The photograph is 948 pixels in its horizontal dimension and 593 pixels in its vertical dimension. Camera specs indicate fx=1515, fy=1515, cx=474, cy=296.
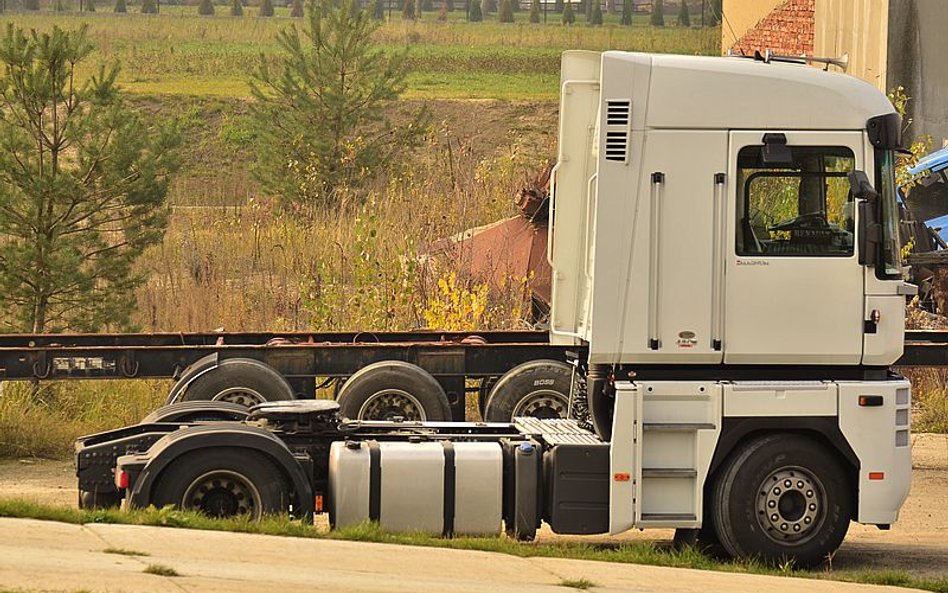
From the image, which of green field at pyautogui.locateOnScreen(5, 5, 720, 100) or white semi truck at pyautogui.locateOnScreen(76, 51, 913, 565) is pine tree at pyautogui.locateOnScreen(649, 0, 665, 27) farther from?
white semi truck at pyautogui.locateOnScreen(76, 51, 913, 565)

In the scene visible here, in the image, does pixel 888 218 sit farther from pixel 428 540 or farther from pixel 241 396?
pixel 241 396

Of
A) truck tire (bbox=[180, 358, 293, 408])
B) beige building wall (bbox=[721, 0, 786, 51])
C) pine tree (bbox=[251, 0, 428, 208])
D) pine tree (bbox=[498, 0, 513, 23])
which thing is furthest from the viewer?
pine tree (bbox=[498, 0, 513, 23])

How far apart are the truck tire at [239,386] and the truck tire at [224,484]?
89.5 inches

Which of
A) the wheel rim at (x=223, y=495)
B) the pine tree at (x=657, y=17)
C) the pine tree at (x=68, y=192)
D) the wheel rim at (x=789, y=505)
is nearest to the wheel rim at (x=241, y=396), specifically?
the wheel rim at (x=223, y=495)

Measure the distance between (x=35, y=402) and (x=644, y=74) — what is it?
8.28 metres

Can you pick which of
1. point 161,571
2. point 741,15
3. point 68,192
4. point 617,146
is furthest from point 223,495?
point 741,15

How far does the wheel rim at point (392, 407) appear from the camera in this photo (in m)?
12.6

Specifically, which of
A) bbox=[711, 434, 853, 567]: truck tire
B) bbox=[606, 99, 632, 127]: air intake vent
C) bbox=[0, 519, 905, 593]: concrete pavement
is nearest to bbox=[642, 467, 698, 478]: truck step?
bbox=[711, 434, 853, 567]: truck tire

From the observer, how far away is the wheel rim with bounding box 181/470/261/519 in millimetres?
10086

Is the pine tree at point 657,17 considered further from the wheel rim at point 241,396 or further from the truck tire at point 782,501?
the truck tire at point 782,501

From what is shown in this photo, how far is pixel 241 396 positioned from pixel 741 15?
2351cm

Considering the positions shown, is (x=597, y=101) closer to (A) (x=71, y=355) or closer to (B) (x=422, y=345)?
(B) (x=422, y=345)

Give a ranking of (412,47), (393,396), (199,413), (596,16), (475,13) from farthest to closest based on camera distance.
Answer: (475,13) → (596,16) → (412,47) → (393,396) → (199,413)

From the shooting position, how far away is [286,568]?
27.8 ft
